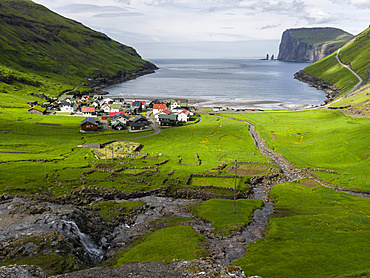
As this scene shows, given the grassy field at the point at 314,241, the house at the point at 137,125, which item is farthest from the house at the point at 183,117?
the grassy field at the point at 314,241

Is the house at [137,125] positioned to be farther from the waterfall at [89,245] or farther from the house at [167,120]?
the waterfall at [89,245]

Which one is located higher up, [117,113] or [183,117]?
[117,113]

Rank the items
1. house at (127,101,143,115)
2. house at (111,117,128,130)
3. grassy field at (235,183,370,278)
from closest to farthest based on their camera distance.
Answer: grassy field at (235,183,370,278)
house at (111,117,128,130)
house at (127,101,143,115)

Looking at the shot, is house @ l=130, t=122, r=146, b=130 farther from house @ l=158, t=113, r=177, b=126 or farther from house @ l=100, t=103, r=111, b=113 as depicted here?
house @ l=100, t=103, r=111, b=113

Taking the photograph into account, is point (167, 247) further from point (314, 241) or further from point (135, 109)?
point (135, 109)

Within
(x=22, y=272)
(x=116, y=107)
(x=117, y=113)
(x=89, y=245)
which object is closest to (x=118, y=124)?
(x=117, y=113)

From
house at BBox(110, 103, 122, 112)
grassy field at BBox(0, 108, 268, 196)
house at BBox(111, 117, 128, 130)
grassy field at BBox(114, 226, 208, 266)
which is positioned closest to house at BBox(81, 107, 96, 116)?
house at BBox(110, 103, 122, 112)
